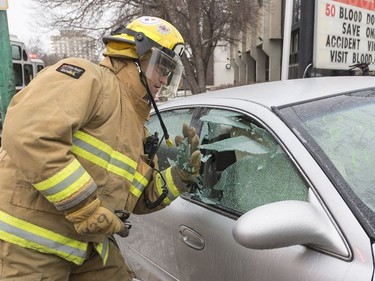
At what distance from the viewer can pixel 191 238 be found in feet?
6.05

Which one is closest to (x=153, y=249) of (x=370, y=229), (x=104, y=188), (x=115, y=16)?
(x=104, y=188)

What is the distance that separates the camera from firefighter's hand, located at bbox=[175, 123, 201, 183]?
1759mm

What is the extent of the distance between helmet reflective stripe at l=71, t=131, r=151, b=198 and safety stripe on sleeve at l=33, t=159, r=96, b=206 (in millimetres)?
117

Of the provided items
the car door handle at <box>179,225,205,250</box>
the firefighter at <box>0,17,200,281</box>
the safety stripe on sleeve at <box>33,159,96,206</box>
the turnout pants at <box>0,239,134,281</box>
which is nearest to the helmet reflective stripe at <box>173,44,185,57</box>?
the firefighter at <box>0,17,200,281</box>

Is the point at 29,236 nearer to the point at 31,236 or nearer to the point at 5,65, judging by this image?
the point at 31,236

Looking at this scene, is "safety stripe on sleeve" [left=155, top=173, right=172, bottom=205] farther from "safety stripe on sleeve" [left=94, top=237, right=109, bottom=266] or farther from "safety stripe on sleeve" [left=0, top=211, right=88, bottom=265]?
"safety stripe on sleeve" [left=0, top=211, right=88, bottom=265]

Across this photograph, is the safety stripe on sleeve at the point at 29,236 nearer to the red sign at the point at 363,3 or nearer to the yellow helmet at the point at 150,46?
the yellow helmet at the point at 150,46

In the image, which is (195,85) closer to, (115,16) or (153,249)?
(115,16)

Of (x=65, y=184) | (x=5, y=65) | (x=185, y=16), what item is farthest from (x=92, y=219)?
(x=185, y=16)

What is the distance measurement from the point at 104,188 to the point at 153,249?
74 centimetres

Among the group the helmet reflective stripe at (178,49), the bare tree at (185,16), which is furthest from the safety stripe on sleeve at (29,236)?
the bare tree at (185,16)

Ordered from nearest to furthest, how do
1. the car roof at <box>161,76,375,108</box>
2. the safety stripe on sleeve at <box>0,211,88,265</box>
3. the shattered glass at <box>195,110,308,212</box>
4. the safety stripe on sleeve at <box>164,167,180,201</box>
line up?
the safety stripe on sleeve at <box>0,211,88,265</box> → the shattered glass at <box>195,110,308,212</box> → the car roof at <box>161,76,375,108</box> → the safety stripe on sleeve at <box>164,167,180,201</box>

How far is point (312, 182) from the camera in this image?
1378 mm

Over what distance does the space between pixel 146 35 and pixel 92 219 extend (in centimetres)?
75
